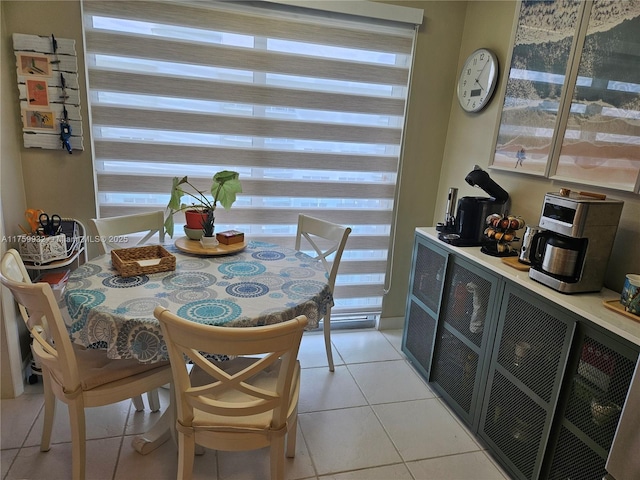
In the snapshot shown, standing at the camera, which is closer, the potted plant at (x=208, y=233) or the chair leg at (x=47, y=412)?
the chair leg at (x=47, y=412)

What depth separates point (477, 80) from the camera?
2471 millimetres

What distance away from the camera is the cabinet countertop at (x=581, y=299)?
4.28 feet

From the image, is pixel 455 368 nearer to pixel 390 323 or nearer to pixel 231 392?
pixel 390 323

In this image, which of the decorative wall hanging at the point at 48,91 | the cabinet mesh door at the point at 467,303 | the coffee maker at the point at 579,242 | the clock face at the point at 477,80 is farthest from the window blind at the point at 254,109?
the coffee maker at the point at 579,242

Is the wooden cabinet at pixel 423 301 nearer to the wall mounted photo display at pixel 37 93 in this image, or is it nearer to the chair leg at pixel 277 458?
the chair leg at pixel 277 458

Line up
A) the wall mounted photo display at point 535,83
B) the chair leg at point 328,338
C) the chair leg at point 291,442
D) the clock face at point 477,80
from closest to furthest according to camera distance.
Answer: the chair leg at point 291,442
the wall mounted photo display at point 535,83
the clock face at point 477,80
the chair leg at point 328,338

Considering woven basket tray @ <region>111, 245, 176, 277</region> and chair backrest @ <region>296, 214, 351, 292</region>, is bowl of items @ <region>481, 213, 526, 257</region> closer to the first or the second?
chair backrest @ <region>296, 214, 351, 292</region>

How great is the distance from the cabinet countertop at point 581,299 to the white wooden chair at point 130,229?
1792 millimetres

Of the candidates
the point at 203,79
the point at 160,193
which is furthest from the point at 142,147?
the point at 203,79

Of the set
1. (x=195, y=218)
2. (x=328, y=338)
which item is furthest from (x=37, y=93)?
(x=328, y=338)

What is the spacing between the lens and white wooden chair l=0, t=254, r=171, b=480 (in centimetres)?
130

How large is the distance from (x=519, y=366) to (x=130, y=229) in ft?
7.08

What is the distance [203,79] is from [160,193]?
751 mm

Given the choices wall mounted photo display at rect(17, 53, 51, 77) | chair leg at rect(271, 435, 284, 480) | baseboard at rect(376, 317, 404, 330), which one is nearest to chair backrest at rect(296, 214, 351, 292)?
baseboard at rect(376, 317, 404, 330)
